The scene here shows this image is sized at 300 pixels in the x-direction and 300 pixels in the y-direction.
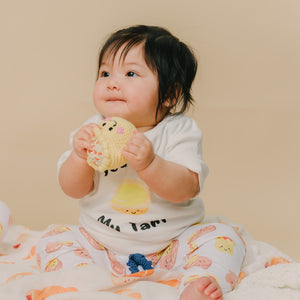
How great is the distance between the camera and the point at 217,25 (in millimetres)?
2736

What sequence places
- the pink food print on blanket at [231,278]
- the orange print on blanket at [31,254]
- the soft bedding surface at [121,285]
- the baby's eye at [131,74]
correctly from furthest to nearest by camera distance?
the orange print on blanket at [31,254] < the baby's eye at [131,74] < the pink food print on blanket at [231,278] < the soft bedding surface at [121,285]

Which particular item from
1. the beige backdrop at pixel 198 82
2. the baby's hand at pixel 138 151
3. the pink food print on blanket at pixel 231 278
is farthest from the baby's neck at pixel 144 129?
the beige backdrop at pixel 198 82

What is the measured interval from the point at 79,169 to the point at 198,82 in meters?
1.40

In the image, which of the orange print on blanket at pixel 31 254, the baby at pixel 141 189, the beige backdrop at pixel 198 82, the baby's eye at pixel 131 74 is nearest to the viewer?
the baby at pixel 141 189

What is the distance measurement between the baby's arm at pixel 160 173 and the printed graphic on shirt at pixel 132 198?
0.10 m

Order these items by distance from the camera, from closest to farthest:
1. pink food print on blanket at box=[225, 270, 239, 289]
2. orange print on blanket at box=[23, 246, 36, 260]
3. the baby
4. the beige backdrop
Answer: pink food print on blanket at box=[225, 270, 239, 289], the baby, orange print on blanket at box=[23, 246, 36, 260], the beige backdrop

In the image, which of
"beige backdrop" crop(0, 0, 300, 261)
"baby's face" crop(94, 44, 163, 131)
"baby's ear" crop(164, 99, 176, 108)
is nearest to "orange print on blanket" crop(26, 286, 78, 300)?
"baby's face" crop(94, 44, 163, 131)

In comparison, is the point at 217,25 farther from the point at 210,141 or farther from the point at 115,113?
the point at 115,113

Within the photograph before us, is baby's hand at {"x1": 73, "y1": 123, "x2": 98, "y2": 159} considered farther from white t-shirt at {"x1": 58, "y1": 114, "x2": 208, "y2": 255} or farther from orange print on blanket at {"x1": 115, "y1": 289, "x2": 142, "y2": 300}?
orange print on blanket at {"x1": 115, "y1": 289, "x2": 142, "y2": 300}

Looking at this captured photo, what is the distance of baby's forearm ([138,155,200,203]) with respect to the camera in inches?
54.6

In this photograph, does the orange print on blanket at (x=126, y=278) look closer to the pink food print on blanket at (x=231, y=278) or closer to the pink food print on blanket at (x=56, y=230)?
the pink food print on blanket at (x=231, y=278)

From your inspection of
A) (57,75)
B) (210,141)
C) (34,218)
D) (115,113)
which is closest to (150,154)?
(115,113)

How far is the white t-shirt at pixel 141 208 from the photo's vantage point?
153 centimetres

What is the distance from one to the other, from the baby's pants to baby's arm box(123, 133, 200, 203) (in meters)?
0.13
